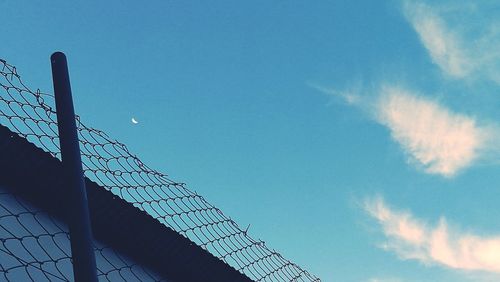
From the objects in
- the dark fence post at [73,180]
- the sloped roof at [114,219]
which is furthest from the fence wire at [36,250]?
the dark fence post at [73,180]

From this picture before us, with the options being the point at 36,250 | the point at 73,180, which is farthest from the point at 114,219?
the point at 73,180

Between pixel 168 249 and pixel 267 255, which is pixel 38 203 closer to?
pixel 168 249

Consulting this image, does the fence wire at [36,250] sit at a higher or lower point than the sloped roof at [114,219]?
lower

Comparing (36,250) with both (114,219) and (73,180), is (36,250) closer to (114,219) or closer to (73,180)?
(114,219)

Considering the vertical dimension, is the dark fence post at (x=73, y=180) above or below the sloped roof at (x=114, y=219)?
below

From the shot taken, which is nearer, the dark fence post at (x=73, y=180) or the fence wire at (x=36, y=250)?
the dark fence post at (x=73, y=180)

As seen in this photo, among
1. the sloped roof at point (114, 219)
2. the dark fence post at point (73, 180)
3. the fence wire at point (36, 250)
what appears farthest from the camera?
the sloped roof at point (114, 219)

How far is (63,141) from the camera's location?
161 cm

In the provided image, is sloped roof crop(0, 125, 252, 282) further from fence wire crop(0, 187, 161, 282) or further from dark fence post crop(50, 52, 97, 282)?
dark fence post crop(50, 52, 97, 282)

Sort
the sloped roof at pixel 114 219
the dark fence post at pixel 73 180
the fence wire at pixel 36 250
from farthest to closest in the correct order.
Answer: the sloped roof at pixel 114 219 < the fence wire at pixel 36 250 < the dark fence post at pixel 73 180

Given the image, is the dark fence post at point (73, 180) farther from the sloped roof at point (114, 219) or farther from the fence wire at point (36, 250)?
the sloped roof at point (114, 219)

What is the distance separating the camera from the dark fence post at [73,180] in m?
1.44

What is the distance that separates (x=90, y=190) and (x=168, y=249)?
24.0 inches

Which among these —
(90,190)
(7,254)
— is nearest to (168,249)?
(90,190)
